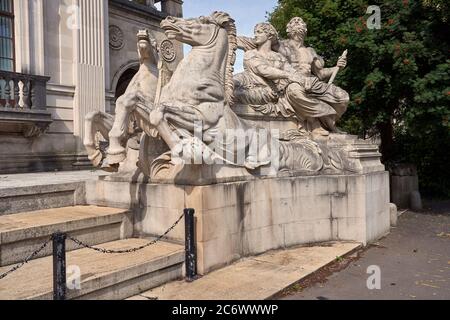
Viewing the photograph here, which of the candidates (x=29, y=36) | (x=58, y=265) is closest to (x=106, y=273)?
(x=58, y=265)

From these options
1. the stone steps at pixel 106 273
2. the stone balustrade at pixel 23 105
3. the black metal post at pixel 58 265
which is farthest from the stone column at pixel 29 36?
the black metal post at pixel 58 265

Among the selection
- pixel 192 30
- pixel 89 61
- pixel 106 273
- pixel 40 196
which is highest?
pixel 89 61

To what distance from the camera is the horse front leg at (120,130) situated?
5.06 metres

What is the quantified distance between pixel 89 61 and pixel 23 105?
3.07m

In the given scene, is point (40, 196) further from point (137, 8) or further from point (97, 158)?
point (137, 8)

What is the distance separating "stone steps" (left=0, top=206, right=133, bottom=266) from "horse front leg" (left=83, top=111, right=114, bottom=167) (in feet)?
2.52

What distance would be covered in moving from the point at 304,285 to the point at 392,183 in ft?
27.2

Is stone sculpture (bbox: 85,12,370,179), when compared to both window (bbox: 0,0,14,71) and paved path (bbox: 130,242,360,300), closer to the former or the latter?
paved path (bbox: 130,242,360,300)

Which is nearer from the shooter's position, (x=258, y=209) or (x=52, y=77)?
(x=258, y=209)

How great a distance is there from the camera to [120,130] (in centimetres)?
512

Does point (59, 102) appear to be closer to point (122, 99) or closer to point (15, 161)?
point (15, 161)

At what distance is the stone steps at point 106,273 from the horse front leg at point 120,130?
1.14 m

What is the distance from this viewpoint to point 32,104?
12086 mm

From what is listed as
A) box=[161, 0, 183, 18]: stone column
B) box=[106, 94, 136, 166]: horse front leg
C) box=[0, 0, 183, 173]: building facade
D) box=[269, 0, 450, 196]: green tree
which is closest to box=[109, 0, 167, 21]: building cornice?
A: box=[0, 0, 183, 173]: building facade
